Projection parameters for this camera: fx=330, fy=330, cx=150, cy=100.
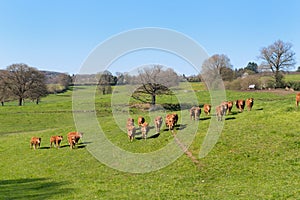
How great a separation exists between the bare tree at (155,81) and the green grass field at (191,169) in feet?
51.2

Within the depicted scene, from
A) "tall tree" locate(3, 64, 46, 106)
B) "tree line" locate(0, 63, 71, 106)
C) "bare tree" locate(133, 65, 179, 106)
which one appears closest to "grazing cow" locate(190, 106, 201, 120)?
"bare tree" locate(133, 65, 179, 106)

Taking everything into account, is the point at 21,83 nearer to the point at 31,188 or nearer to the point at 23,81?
the point at 23,81

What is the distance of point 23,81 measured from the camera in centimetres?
8656

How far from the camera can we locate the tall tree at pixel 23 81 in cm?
8538

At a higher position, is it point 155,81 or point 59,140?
point 155,81

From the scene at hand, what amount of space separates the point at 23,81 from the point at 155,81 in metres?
50.5

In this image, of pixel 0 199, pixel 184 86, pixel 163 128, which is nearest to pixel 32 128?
pixel 184 86

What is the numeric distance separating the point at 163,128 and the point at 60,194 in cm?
1401

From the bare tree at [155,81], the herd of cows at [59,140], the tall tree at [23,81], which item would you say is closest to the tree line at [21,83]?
the tall tree at [23,81]

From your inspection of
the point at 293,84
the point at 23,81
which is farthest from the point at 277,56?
the point at 23,81

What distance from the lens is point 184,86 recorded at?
46688 millimetres

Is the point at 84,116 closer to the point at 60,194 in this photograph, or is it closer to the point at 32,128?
the point at 32,128

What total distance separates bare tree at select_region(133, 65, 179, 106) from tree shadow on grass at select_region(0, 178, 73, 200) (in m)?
25.1

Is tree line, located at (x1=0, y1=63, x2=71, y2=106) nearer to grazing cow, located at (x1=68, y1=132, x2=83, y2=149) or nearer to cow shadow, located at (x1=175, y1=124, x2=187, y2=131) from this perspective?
grazing cow, located at (x1=68, y1=132, x2=83, y2=149)
